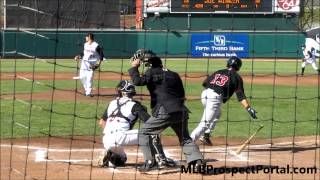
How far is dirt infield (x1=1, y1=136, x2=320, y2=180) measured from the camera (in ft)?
27.3

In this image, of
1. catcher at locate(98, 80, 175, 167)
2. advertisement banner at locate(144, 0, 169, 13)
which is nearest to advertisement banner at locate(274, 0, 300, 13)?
advertisement banner at locate(144, 0, 169, 13)

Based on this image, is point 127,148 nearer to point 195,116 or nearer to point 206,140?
point 206,140

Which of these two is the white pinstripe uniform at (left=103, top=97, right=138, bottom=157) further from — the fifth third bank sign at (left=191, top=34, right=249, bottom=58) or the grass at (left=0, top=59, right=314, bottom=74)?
the fifth third bank sign at (left=191, top=34, right=249, bottom=58)

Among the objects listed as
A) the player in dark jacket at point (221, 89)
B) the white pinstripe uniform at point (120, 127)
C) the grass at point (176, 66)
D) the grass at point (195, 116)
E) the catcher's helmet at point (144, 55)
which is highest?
the catcher's helmet at point (144, 55)

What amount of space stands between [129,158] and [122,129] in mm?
1017

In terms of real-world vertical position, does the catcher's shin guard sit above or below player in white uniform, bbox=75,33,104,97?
below

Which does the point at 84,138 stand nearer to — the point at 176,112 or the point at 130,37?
the point at 176,112

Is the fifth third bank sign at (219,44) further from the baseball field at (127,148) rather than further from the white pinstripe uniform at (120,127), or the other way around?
the white pinstripe uniform at (120,127)

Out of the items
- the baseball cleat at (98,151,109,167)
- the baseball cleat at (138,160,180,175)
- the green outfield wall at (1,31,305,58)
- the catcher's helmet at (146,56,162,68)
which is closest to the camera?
the baseball cleat at (138,160,180,175)

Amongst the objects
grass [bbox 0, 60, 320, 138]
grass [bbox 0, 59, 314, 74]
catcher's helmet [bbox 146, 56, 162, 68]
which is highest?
catcher's helmet [bbox 146, 56, 162, 68]

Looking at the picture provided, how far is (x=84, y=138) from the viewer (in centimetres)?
1107

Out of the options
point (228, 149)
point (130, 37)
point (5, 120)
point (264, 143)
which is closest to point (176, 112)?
point (228, 149)

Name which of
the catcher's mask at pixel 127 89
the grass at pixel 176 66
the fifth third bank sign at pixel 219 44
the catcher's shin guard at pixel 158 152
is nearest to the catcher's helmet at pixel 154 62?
the catcher's mask at pixel 127 89

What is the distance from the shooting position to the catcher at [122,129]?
8516 millimetres
